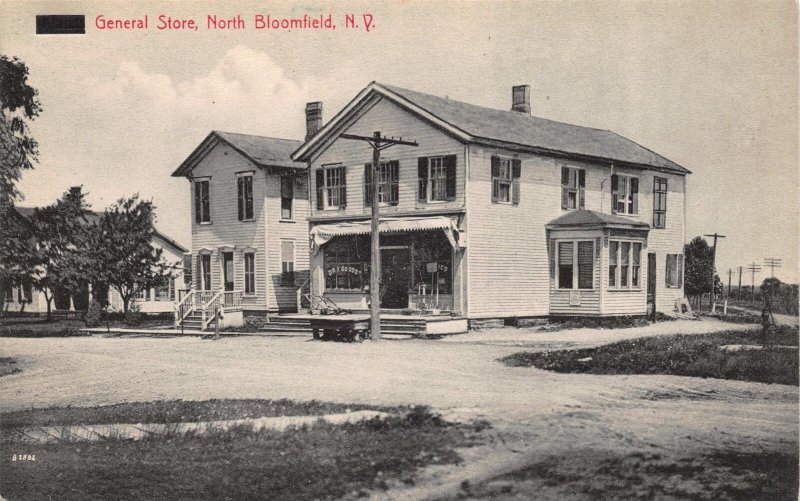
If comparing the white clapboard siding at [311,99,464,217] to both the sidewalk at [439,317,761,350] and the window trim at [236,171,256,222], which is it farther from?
the window trim at [236,171,256,222]

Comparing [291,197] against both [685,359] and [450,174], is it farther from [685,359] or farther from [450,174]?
[685,359]

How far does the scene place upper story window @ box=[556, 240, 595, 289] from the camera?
22.2 m

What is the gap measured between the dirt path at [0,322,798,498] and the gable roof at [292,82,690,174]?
5.56m

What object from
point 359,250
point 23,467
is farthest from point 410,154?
point 23,467

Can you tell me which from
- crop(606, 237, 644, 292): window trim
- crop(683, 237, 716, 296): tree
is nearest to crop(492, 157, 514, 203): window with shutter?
crop(606, 237, 644, 292): window trim

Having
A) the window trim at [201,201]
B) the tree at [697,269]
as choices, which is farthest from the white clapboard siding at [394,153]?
the tree at [697,269]

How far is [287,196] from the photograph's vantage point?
91.0ft

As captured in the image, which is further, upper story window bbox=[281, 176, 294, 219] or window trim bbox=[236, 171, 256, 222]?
upper story window bbox=[281, 176, 294, 219]

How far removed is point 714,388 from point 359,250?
14.4 meters

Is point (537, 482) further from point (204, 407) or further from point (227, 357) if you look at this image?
point (227, 357)

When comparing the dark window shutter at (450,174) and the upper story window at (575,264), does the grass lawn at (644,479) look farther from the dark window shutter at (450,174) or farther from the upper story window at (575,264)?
the upper story window at (575,264)

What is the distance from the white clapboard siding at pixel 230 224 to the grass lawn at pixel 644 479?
20020 millimetres

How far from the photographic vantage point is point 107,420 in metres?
10.5

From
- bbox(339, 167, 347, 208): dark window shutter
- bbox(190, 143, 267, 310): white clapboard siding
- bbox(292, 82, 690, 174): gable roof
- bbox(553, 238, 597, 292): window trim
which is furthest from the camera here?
bbox(190, 143, 267, 310): white clapboard siding
